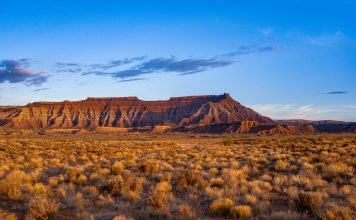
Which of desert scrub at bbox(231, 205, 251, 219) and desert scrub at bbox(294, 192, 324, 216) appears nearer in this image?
desert scrub at bbox(231, 205, 251, 219)

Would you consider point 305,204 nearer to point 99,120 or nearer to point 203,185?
point 203,185

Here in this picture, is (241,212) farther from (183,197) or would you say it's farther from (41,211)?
(41,211)

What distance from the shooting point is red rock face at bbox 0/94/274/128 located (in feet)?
552

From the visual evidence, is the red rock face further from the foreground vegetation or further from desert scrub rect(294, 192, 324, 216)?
desert scrub rect(294, 192, 324, 216)

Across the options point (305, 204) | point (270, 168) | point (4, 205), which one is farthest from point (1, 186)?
point (270, 168)

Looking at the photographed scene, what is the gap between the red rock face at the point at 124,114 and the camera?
168 m

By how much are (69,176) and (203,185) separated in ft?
19.0

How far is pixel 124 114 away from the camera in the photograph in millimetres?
186250

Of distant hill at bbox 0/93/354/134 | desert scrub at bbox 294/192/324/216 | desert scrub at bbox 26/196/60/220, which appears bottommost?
desert scrub at bbox 26/196/60/220

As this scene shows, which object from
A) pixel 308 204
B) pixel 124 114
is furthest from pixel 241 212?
pixel 124 114

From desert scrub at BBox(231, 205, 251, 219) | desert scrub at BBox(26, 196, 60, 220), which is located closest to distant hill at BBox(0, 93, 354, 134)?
desert scrub at BBox(26, 196, 60, 220)

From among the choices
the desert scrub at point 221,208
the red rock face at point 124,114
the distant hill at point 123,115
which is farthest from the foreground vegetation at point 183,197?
the red rock face at point 124,114

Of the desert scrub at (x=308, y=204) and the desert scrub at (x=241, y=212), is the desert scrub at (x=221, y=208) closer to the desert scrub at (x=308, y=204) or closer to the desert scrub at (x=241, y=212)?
the desert scrub at (x=241, y=212)

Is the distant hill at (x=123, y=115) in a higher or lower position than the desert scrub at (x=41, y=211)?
higher
